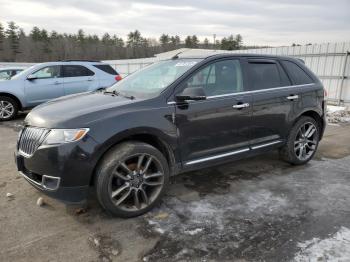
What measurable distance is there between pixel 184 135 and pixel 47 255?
73.3 inches

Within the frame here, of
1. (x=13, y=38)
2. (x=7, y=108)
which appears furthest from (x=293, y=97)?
(x=13, y=38)

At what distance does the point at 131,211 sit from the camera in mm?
3365

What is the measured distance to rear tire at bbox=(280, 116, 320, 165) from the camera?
16.2 ft

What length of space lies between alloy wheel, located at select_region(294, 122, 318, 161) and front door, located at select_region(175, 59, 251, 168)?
1.24 metres

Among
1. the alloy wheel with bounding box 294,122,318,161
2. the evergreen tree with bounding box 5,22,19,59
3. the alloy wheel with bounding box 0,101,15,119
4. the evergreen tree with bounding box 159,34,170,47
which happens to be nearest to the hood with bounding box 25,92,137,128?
the alloy wheel with bounding box 294,122,318,161

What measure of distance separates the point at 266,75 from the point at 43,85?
697cm

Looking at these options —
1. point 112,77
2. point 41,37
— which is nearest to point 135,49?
point 41,37

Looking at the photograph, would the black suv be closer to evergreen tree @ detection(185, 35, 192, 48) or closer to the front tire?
the front tire

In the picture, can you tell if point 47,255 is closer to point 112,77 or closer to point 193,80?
point 193,80

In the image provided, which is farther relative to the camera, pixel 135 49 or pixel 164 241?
pixel 135 49

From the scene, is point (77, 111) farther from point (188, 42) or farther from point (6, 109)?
point (188, 42)

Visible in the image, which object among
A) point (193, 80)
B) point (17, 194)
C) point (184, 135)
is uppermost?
point (193, 80)

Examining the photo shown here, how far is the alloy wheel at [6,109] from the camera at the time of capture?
8943 mm

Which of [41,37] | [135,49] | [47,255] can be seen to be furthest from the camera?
[135,49]
